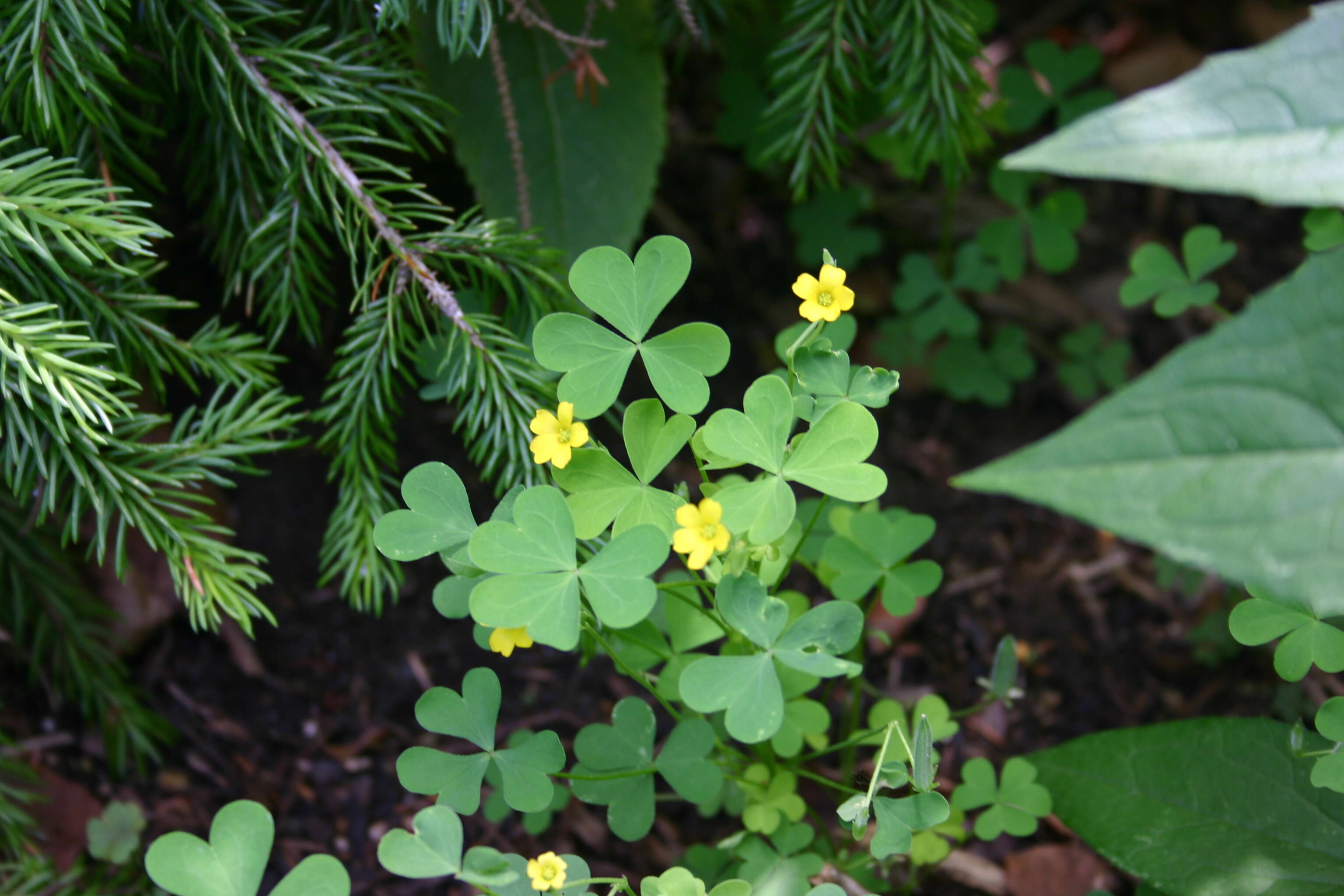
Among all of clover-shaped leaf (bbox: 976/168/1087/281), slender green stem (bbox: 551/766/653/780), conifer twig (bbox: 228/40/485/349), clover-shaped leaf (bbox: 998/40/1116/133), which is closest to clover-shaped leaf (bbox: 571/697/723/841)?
slender green stem (bbox: 551/766/653/780)

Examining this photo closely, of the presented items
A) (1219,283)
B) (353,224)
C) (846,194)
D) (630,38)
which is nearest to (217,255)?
(353,224)

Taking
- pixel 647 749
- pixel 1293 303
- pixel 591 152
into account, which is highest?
pixel 1293 303

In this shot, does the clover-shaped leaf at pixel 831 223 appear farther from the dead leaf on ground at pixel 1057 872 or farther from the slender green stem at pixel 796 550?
the dead leaf on ground at pixel 1057 872

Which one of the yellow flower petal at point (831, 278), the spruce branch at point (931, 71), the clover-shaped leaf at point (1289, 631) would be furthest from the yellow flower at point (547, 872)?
the spruce branch at point (931, 71)

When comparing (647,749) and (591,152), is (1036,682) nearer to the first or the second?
(647,749)

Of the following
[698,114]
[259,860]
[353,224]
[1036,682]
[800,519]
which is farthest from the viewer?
[698,114]

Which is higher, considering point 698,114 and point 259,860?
point 698,114

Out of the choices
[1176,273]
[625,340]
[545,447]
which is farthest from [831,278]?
[1176,273]
